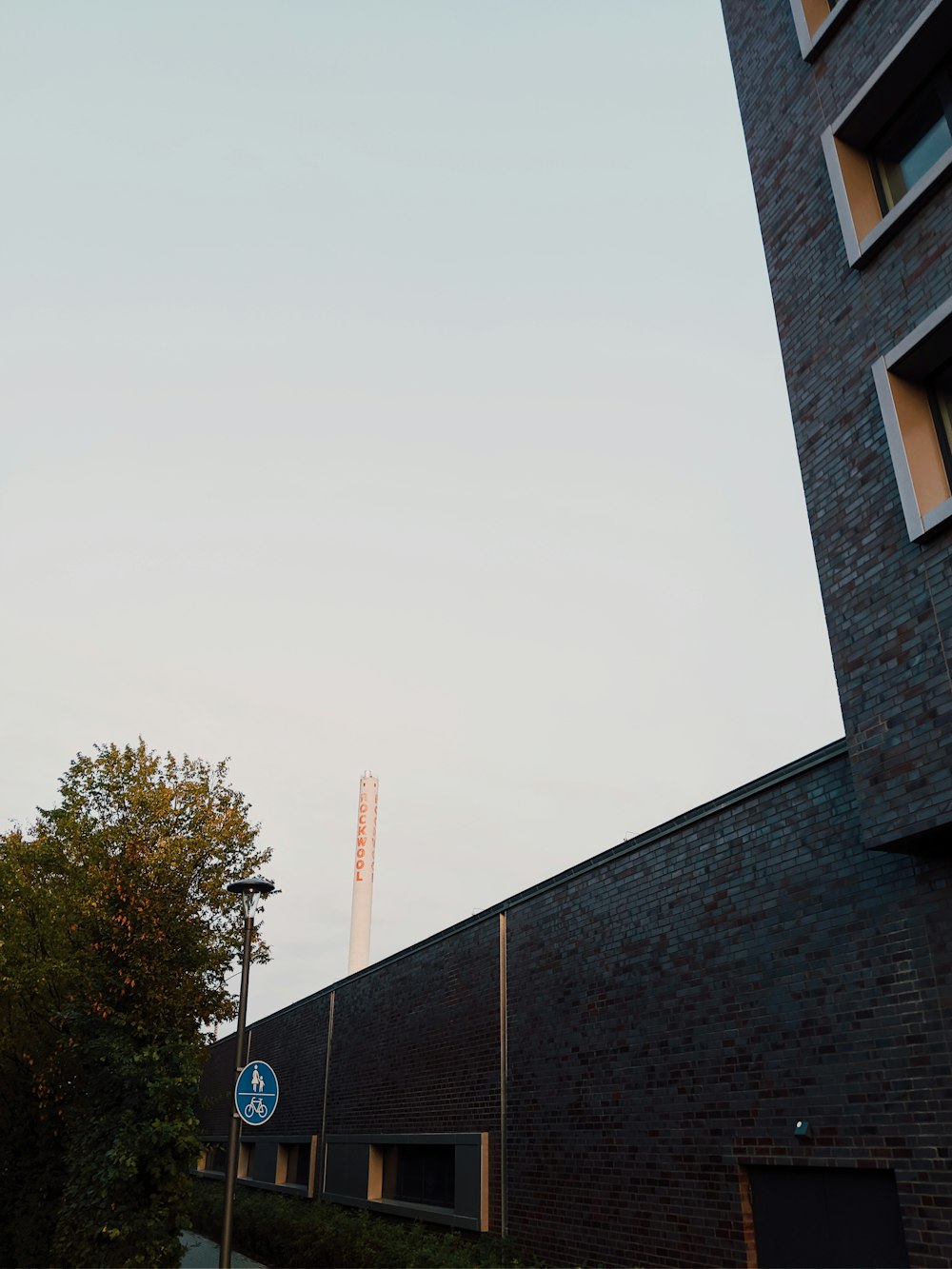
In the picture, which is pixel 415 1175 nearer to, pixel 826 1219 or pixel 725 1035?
pixel 725 1035

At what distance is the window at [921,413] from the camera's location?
932 cm

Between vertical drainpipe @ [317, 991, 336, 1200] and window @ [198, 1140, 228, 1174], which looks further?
window @ [198, 1140, 228, 1174]

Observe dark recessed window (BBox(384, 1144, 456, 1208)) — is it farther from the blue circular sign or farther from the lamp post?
the blue circular sign

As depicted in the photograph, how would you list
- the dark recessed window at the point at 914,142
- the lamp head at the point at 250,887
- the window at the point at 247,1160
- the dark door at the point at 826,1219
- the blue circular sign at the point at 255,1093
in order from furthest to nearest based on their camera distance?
the window at the point at 247,1160
the lamp head at the point at 250,887
the blue circular sign at the point at 255,1093
the dark recessed window at the point at 914,142
the dark door at the point at 826,1219

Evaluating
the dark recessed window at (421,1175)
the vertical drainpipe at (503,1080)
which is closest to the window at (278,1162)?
the dark recessed window at (421,1175)

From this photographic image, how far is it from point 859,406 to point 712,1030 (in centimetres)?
733

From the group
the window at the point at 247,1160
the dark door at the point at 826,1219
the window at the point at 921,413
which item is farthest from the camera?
the window at the point at 247,1160

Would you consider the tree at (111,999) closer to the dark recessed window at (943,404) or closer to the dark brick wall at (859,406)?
the dark brick wall at (859,406)

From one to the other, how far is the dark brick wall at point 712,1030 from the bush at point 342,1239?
0.90m

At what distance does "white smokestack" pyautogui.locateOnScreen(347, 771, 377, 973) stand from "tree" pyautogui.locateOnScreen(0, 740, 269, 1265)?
28666mm

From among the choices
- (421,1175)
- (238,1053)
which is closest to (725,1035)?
(238,1053)

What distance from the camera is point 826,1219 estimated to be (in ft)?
31.3

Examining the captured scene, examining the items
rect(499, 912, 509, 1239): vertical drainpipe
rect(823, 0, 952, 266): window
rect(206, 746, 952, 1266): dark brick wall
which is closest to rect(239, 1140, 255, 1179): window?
rect(206, 746, 952, 1266): dark brick wall

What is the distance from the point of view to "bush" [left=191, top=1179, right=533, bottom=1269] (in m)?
14.9
